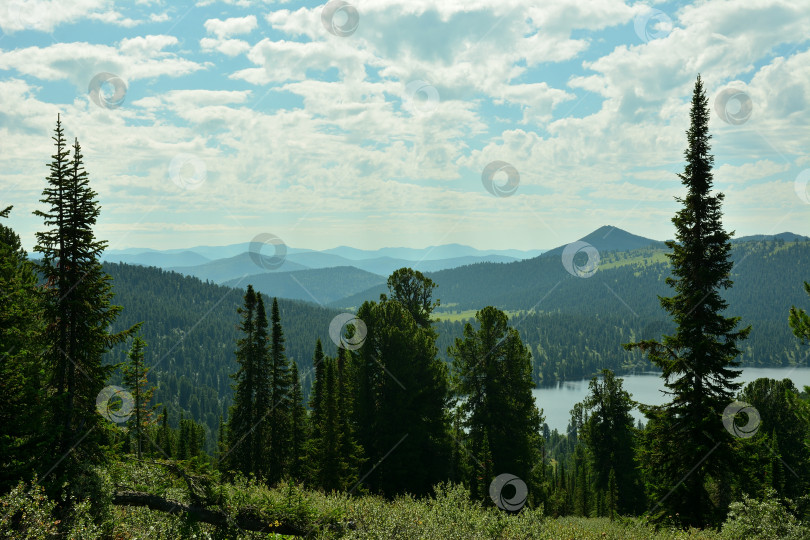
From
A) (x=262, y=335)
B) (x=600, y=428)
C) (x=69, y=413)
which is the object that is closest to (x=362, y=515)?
(x=69, y=413)

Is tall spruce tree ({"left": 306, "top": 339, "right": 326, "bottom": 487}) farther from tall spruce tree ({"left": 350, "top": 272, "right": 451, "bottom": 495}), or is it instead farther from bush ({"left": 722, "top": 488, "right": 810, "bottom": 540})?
bush ({"left": 722, "top": 488, "right": 810, "bottom": 540})

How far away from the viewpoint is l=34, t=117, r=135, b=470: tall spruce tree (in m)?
17.4

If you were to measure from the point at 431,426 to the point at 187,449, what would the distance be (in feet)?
159

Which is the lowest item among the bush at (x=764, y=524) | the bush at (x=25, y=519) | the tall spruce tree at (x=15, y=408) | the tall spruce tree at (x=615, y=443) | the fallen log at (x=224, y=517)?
the tall spruce tree at (x=615, y=443)

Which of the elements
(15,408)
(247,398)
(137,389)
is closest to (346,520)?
(15,408)

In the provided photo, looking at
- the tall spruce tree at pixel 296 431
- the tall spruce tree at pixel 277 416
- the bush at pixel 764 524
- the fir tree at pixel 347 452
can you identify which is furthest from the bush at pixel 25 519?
the tall spruce tree at pixel 296 431

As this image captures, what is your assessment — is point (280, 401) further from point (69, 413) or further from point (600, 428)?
point (600, 428)

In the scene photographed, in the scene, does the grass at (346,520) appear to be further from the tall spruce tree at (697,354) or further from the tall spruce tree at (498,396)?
the tall spruce tree at (498,396)

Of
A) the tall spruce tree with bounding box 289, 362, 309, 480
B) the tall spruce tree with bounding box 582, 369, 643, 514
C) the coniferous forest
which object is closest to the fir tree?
the coniferous forest
